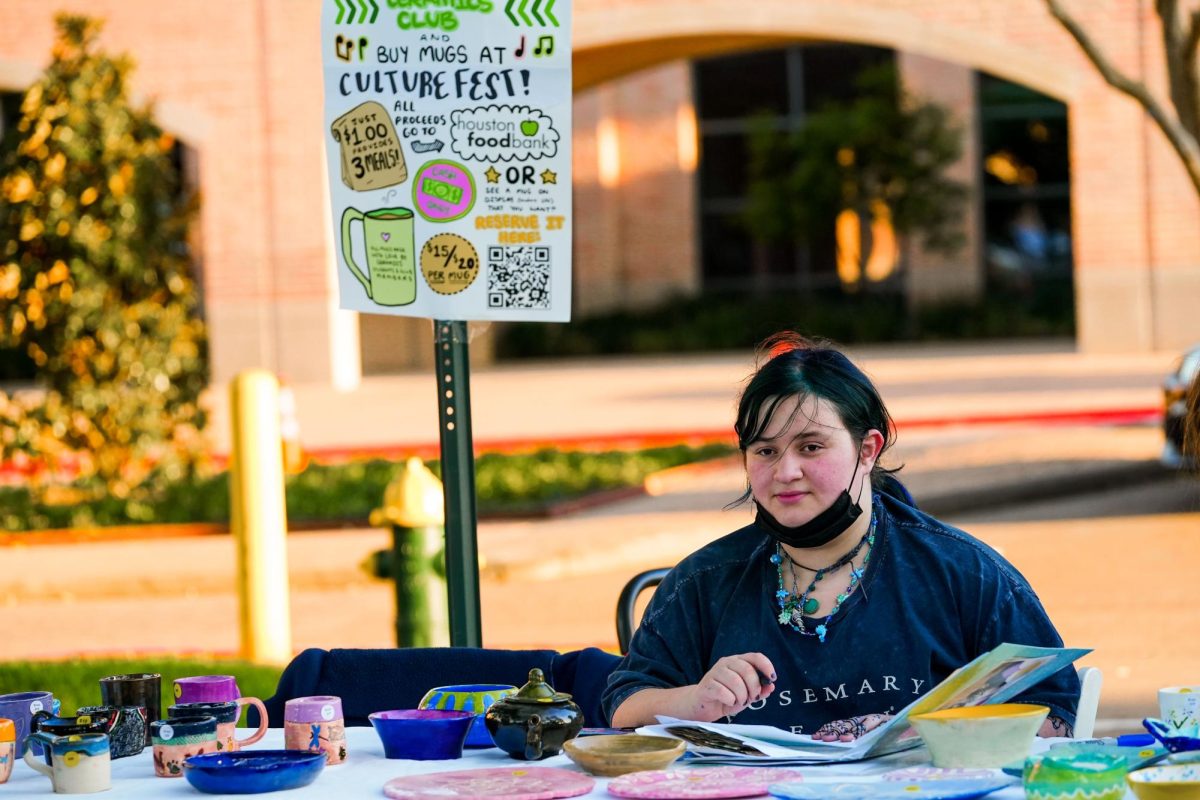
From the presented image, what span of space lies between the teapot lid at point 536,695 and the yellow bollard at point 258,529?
18.7 feet

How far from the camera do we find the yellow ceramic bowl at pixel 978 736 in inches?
123

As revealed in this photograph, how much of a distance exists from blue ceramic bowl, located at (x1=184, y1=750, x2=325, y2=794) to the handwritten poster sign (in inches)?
75.2

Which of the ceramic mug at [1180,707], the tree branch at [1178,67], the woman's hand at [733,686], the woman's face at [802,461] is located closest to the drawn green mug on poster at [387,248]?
the woman's face at [802,461]

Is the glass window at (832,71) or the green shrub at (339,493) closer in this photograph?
the green shrub at (339,493)

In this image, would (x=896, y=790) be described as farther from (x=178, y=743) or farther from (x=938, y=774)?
(x=178, y=743)

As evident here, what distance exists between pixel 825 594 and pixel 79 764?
4.86 ft

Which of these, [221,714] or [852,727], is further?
[852,727]

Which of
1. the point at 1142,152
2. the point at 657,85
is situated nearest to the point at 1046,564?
the point at 1142,152

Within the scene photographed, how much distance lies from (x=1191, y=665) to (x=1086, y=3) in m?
19.3

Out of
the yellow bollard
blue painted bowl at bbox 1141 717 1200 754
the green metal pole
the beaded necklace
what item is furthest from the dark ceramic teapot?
the yellow bollard

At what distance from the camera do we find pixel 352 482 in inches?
630

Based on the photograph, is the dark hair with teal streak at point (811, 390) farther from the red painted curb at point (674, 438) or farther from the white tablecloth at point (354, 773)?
the red painted curb at point (674, 438)

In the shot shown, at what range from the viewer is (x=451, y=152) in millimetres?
4957

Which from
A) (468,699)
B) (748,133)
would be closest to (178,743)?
(468,699)
